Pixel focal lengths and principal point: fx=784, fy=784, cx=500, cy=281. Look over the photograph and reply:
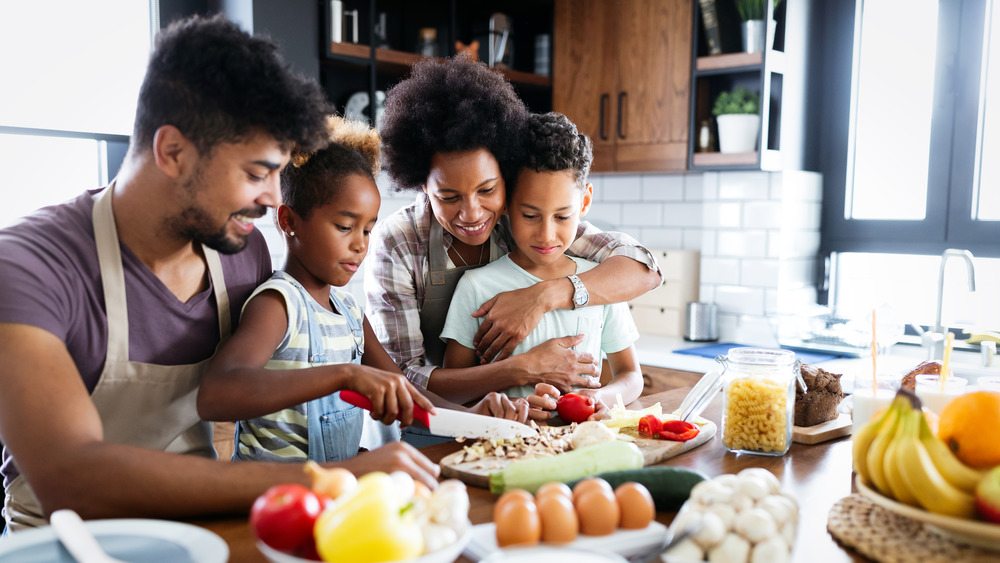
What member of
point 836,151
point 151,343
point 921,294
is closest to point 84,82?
point 151,343

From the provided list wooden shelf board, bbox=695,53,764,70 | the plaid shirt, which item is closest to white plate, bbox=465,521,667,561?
the plaid shirt

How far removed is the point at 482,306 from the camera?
1.90 m

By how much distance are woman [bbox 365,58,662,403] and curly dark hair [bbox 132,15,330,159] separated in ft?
1.82

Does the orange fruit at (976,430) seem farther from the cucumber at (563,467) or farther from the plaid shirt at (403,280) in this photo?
the plaid shirt at (403,280)

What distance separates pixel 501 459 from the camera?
1.28 m

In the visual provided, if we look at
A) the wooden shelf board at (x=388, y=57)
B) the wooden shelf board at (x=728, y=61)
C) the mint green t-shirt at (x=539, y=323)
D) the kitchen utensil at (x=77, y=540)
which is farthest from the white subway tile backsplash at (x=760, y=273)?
the kitchen utensil at (x=77, y=540)

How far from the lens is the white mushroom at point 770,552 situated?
0.89m

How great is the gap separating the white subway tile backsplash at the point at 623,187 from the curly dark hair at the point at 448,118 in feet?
6.64

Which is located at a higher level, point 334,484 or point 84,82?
point 84,82

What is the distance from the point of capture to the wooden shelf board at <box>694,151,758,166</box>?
3.19 m

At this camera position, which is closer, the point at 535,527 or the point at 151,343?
the point at 535,527

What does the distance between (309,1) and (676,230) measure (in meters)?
1.95

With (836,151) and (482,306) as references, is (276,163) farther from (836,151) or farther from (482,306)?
(836,151)

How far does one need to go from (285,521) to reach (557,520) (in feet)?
1.00
